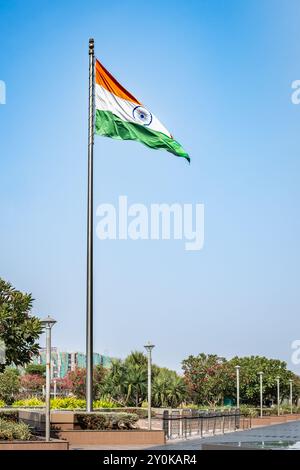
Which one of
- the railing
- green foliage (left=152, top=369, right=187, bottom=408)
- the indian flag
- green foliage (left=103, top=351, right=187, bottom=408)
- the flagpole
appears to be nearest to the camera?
the flagpole

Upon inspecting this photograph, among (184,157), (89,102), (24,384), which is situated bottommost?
(24,384)

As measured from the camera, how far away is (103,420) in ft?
80.0

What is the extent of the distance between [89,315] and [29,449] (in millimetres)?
6944

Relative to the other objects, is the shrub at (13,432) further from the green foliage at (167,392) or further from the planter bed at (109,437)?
the green foliage at (167,392)

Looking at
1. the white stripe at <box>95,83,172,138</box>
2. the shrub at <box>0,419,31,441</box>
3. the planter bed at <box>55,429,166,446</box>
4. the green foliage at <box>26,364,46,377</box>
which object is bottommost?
the green foliage at <box>26,364,46,377</box>

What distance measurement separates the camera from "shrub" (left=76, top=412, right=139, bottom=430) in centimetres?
2417

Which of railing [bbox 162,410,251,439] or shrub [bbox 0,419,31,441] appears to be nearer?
shrub [bbox 0,419,31,441]

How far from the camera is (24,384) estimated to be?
10400 centimetres

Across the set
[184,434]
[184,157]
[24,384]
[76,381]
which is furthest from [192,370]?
[184,157]

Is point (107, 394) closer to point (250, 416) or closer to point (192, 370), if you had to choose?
point (250, 416)

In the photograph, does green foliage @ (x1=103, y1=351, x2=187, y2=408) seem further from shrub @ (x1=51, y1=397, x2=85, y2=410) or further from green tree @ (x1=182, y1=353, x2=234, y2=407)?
green tree @ (x1=182, y1=353, x2=234, y2=407)

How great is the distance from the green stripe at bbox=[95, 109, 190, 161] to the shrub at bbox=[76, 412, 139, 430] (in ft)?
28.4

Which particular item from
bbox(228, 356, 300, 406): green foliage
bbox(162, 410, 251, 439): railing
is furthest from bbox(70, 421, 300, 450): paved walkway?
bbox(228, 356, 300, 406): green foliage

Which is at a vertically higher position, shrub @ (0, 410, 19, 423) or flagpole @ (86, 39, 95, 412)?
flagpole @ (86, 39, 95, 412)
